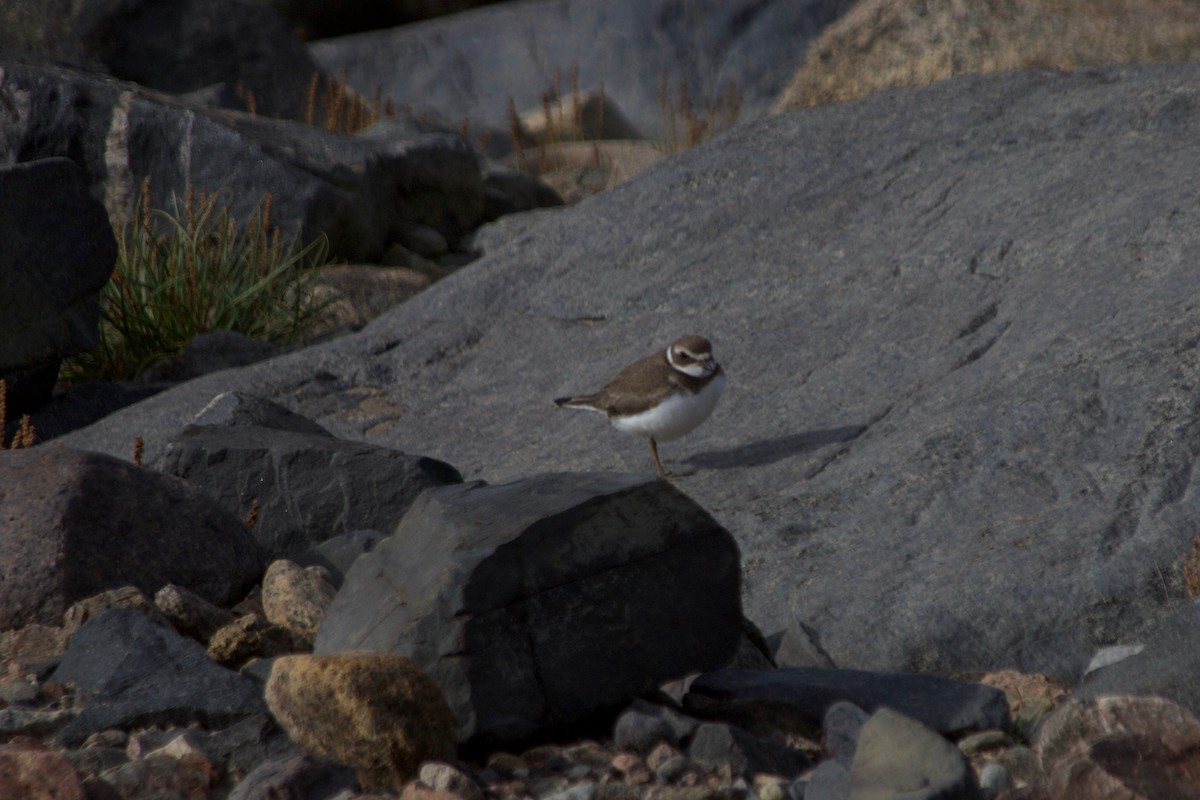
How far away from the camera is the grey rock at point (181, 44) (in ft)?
45.4

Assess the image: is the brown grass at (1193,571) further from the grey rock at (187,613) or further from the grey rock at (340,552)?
the grey rock at (187,613)

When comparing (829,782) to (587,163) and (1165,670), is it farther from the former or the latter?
(587,163)

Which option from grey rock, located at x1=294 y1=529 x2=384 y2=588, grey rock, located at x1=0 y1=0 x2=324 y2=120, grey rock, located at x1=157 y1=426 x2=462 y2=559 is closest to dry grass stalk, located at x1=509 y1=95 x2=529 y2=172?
grey rock, located at x1=0 y1=0 x2=324 y2=120

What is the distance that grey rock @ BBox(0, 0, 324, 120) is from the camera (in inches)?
545

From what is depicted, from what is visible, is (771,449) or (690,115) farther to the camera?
(690,115)

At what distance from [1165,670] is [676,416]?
2796 mm

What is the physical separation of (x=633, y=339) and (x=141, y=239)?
13.6 ft

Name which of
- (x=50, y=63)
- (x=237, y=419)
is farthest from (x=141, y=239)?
(x=237, y=419)

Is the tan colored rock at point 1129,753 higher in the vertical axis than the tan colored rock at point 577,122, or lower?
higher

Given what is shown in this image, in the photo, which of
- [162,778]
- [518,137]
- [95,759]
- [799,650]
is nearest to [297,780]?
[162,778]

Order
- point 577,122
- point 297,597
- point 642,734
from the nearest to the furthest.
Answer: point 642,734, point 297,597, point 577,122

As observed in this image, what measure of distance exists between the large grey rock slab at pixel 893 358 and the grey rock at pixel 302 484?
2.59ft

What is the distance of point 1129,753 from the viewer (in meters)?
2.74

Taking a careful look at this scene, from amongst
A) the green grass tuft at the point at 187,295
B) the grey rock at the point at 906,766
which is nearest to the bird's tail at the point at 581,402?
the grey rock at the point at 906,766
